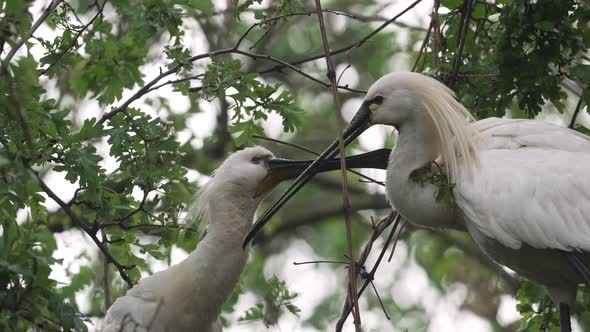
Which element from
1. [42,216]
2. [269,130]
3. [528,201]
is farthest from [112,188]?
[269,130]

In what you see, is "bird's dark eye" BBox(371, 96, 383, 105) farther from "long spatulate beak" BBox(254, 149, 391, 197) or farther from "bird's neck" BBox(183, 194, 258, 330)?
"bird's neck" BBox(183, 194, 258, 330)

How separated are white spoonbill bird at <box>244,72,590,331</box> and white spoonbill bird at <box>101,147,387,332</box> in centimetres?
35

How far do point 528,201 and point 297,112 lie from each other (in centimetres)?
151

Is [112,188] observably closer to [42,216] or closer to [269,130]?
[42,216]

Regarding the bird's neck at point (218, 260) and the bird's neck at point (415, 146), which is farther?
the bird's neck at point (218, 260)

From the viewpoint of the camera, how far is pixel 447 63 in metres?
6.00

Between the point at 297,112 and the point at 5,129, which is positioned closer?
the point at 5,129

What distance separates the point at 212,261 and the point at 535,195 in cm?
181

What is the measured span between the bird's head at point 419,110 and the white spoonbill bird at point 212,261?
0.52 m

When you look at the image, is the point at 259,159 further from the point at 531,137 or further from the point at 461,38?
the point at 531,137

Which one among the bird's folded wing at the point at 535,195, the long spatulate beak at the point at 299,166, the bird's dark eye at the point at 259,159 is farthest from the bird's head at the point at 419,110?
the bird's dark eye at the point at 259,159

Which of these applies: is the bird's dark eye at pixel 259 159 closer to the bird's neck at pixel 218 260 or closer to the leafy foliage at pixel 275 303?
the bird's neck at pixel 218 260

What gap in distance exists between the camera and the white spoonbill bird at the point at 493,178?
5.04 metres

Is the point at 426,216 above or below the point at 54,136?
below
